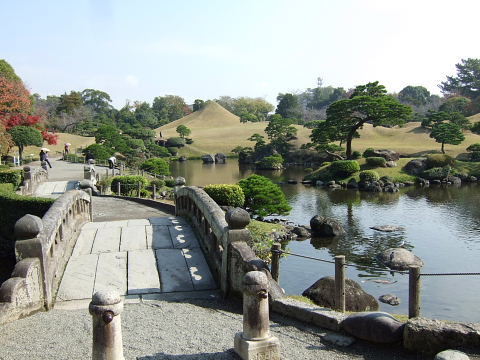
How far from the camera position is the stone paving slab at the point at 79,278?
8.41 meters

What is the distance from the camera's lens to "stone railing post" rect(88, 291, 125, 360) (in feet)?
15.5

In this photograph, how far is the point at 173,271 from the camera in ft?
31.2

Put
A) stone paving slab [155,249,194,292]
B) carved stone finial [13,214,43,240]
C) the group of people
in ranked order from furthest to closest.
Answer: the group of people, stone paving slab [155,249,194,292], carved stone finial [13,214,43,240]

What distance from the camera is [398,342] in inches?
249

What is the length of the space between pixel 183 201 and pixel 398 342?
29.9 feet

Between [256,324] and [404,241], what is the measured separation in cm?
1943

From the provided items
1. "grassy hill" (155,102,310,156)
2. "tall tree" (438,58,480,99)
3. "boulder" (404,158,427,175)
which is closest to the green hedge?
"boulder" (404,158,427,175)

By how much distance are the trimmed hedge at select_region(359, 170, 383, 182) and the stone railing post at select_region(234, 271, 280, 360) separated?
4183 cm

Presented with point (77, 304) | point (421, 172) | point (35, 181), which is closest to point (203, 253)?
point (77, 304)

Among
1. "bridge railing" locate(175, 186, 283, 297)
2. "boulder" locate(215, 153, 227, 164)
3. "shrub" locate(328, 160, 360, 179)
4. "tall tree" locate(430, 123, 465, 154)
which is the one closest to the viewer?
"bridge railing" locate(175, 186, 283, 297)

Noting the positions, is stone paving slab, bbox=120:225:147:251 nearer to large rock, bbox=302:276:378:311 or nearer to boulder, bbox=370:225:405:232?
large rock, bbox=302:276:378:311

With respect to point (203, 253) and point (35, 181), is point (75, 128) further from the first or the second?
point (203, 253)

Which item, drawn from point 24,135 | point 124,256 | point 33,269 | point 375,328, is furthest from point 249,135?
point 375,328

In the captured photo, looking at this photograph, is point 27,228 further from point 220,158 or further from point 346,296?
point 220,158
